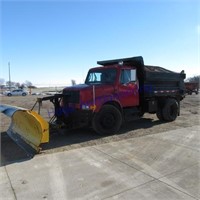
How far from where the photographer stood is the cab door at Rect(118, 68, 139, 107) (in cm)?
927

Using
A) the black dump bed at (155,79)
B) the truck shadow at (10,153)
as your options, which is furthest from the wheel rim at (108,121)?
the truck shadow at (10,153)

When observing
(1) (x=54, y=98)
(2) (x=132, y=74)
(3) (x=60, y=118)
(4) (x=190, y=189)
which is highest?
(2) (x=132, y=74)

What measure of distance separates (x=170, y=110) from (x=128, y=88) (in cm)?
292

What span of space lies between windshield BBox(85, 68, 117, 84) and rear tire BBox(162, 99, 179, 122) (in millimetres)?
3194

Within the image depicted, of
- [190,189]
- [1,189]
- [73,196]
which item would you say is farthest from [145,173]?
[1,189]

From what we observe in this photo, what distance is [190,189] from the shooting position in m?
4.42

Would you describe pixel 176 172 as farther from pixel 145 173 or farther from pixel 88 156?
pixel 88 156

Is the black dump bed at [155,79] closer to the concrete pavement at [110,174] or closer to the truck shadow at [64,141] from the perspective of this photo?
the truck shadow at [64,141]

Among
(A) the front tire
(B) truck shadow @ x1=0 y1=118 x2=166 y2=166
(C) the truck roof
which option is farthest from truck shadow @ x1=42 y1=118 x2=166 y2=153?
(C) the truck roof

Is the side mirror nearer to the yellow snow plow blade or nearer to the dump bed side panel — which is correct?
the dump bed side panel

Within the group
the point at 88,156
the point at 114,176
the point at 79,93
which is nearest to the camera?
the point at 114,176

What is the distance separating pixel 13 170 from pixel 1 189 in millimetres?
887

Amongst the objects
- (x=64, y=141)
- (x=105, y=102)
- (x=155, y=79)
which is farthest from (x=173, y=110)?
(x=64, y=141)

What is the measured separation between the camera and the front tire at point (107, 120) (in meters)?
8.55
